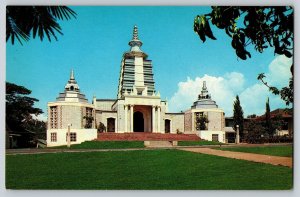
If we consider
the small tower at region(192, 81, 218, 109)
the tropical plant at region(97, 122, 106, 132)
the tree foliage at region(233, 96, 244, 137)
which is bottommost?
the tropical plant at region(97, 122, 106, 132)

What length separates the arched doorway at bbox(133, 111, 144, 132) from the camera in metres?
19.3

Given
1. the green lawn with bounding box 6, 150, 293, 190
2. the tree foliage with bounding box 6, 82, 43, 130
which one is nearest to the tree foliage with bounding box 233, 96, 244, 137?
the green lawn with bounding box 6, 150, 293, 190

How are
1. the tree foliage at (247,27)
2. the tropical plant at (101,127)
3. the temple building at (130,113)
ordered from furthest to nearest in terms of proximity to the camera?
the tropical plant at (101,127), the temple building at (130,113), the tree foliage at (247,27)

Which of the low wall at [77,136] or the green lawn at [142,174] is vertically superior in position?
the low wall at [77,136]

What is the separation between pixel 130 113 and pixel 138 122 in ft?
5.17

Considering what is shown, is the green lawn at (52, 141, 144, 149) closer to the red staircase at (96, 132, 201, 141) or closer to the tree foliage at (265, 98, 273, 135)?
the red staircase at (96, 132, 201, 141)

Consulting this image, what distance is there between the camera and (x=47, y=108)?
946cm

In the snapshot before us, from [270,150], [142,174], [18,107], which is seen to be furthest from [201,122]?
[18,107]

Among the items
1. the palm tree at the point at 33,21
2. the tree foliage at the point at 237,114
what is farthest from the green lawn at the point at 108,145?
the palm tree at the point at 33,21

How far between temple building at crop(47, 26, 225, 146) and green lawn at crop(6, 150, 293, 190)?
179 centimetres

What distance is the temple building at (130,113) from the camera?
10.6m

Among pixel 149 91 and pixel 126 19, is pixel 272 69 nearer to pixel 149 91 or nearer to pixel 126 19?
pixel 126 19

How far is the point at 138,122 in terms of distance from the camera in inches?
774

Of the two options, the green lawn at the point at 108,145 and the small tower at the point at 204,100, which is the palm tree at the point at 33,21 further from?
the green lawn at the point at 108,145
